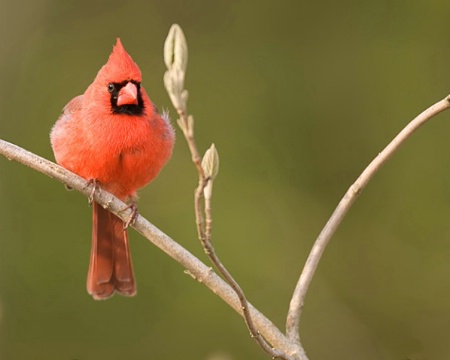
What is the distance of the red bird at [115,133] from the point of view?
2734 millimetres

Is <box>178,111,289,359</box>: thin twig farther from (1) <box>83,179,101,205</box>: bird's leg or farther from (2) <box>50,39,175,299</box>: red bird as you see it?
(2) <box>50,39,175,299</box>: red bird

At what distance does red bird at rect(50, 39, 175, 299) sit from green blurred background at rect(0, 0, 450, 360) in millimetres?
1511

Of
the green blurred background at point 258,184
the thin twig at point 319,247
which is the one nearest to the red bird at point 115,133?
the thin twig at point 319,247

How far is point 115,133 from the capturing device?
2729 mm

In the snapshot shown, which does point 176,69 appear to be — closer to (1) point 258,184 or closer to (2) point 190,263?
(2) point 190,263

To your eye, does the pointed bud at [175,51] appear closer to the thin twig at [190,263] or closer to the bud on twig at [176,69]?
the bud on twig at [176,69]

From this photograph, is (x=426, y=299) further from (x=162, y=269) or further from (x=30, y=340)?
(x=30, y=340)

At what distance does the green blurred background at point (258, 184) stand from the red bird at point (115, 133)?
1.51m

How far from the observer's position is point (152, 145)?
2783mm

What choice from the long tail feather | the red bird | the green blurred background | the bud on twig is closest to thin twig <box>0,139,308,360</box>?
the red bird

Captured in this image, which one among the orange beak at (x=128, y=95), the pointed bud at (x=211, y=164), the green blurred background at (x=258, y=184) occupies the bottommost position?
the green blurred background at (x=258, y=184)

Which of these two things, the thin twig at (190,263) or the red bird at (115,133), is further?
the red bird at (115,133)

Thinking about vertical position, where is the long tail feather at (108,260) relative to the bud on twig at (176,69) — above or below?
below

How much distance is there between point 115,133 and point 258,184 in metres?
1.85
